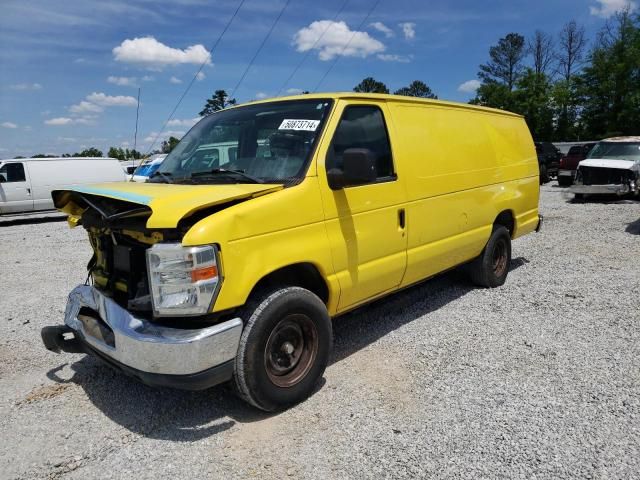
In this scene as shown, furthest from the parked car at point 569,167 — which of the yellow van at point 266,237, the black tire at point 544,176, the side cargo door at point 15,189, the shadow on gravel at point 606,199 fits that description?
the side cargo door at point 15,189

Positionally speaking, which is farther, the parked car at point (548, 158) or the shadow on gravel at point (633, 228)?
the parked car at point (548, 158)

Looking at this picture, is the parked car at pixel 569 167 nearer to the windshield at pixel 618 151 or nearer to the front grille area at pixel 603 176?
the windshield at pixel 618 151

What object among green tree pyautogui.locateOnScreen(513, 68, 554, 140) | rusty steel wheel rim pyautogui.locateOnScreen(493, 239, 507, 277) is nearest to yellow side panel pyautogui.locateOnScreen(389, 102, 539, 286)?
rusty steel wheel rim pyautogui.locateOnScreen(493, 239, 507, 277)

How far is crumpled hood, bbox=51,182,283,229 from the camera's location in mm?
2820

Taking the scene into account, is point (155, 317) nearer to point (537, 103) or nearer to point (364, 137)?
point (364, 137)

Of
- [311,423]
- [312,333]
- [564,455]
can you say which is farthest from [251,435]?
[564,455]

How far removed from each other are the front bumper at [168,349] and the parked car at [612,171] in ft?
49.3

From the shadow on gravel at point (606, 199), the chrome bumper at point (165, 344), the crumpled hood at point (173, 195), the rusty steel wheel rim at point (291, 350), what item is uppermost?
the crumpled hood at point (173, 195)

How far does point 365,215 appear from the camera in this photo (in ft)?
12.7

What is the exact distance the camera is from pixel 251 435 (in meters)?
3.13

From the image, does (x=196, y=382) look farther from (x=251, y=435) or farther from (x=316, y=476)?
(x=316, y=476)

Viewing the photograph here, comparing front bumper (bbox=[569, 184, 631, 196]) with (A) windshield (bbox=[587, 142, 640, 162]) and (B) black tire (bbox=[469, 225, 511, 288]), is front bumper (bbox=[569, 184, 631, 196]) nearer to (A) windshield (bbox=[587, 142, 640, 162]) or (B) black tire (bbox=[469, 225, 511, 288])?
(A) windshield (bbox=[587, 142, 640, 162])

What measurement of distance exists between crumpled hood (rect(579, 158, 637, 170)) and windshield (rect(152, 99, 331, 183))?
556 inches

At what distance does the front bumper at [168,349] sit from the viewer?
9.34ft
